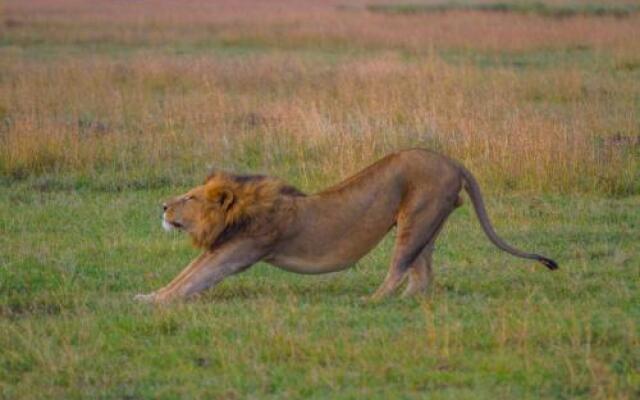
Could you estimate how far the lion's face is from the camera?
25.1 ft

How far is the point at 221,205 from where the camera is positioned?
25.2 feet

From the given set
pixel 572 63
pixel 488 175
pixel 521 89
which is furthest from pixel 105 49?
pixel 488 175

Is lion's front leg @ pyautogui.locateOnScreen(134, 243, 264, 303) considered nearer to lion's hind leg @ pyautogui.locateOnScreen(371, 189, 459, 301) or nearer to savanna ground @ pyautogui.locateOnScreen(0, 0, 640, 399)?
savanna ground @ pyautogui.locateOnScreen(0, 0, 640, 399)

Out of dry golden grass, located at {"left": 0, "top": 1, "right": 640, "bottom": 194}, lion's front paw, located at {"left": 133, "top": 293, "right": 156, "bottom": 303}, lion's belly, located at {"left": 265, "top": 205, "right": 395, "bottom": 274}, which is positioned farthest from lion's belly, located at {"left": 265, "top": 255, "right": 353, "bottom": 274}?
dry golden grass, located at {"left": 0, "top": 1, "right": 640, "bottom": 194}

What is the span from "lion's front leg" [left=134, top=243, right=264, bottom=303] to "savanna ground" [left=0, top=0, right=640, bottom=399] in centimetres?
17

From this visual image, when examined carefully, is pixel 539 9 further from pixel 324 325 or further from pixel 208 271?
pixel 324 325

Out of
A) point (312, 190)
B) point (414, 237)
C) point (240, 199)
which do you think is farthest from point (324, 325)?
point (312, 190)

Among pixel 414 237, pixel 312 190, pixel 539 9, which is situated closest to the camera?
pixel 414 237

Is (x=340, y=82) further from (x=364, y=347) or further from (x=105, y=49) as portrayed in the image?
(x=364, y=347)

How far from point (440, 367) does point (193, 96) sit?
11.6 metres

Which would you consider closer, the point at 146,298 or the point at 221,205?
the point at 146,298

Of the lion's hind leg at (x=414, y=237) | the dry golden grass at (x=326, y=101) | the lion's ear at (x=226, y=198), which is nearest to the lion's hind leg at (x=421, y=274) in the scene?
the lion's hind leg at (x=414, y=237)

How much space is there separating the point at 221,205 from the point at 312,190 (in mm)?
3702

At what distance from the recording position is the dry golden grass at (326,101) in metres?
12.0
